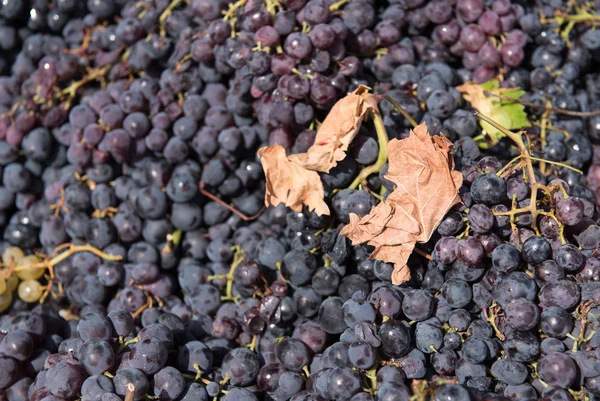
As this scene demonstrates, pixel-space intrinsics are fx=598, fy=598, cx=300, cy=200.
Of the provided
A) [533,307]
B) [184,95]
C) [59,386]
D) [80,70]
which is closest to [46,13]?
[80,70]

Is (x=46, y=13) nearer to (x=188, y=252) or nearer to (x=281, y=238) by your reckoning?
(x=188, y=252)

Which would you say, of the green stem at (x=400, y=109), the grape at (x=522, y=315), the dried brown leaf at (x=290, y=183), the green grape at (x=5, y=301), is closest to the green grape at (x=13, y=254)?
the green grape at (x=5, y=301)

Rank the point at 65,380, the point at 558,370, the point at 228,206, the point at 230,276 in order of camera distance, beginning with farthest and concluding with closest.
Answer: the point at 228,206 → the point at 230,276 → the point at 65,380 → the point at 558,370

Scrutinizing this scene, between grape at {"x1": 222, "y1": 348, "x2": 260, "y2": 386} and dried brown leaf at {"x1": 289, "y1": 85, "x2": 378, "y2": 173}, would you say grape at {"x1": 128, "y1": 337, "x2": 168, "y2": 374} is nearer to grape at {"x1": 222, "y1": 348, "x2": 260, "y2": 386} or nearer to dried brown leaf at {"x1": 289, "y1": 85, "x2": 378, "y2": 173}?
grape at {"x1": 222, "y1": 348, "x2": 260, "y2": 386}

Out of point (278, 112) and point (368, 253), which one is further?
point (278, 112)

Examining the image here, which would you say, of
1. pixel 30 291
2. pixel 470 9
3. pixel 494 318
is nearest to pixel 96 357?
pixel 30 291

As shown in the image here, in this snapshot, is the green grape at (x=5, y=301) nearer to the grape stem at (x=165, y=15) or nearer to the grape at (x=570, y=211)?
the grape stem at (x=165, y=15)

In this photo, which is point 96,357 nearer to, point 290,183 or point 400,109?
point 290,183
